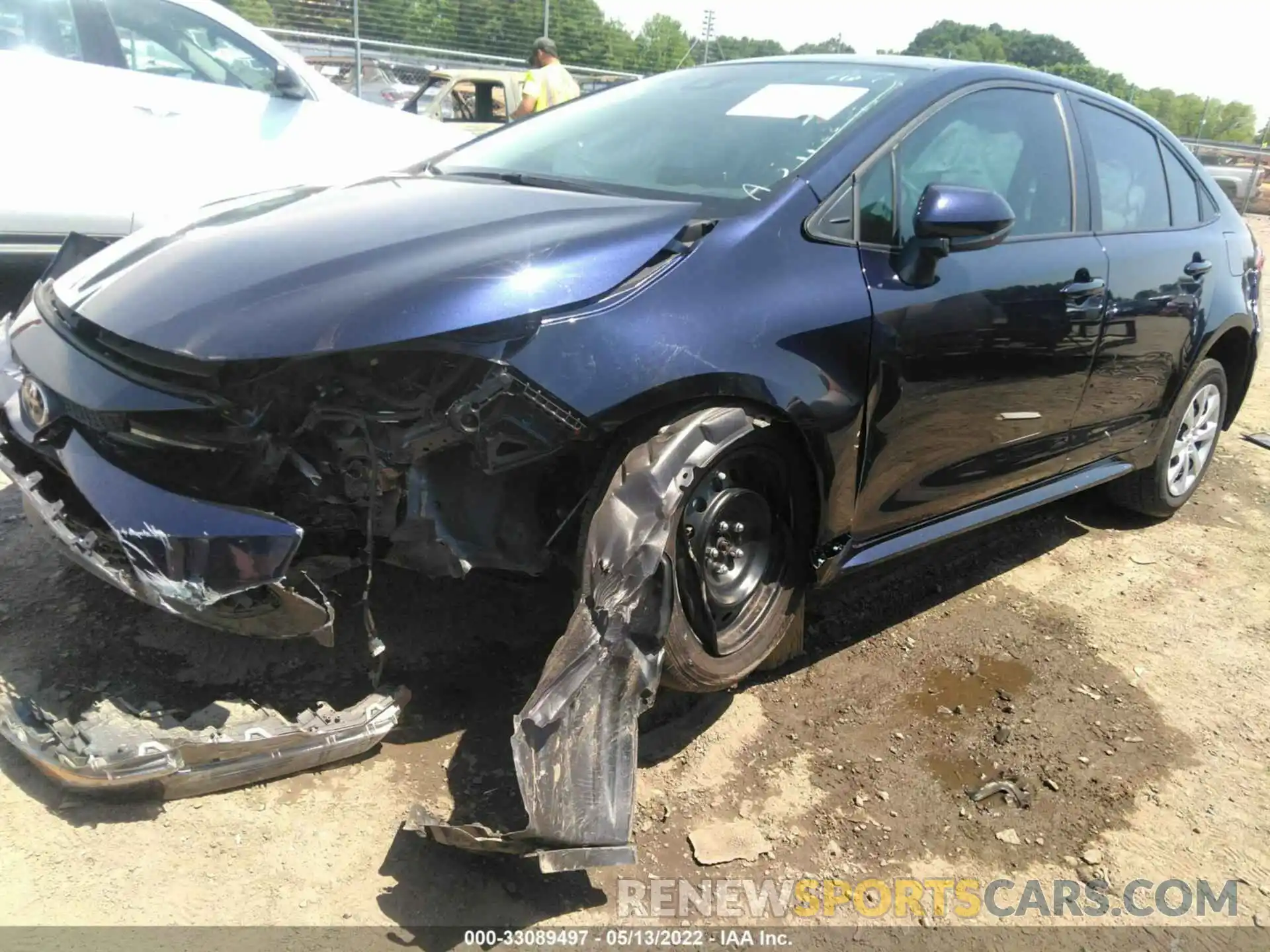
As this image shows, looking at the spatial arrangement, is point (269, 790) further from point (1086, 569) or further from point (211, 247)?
point (1086, 569)

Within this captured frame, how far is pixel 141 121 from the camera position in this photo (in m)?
4.91

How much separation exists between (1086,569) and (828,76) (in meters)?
2.24

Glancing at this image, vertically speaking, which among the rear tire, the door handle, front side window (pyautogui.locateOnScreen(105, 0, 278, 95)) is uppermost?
front side window (pyautogui.locateOnScreen(105, 0, 278, 95))

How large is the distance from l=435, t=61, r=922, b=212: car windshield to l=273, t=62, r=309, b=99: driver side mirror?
2.33 metres

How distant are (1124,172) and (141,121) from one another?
14.9 feet

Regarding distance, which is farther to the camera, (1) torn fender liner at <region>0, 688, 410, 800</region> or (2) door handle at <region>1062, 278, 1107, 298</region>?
(2) door handle at <region>1062, 278, 1107, 298</region>

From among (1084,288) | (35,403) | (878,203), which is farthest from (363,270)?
(1084,288)

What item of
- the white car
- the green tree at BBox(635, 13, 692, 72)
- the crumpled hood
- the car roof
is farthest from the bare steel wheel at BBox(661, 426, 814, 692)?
the green tree at BBox(635, 13, 692, 72)

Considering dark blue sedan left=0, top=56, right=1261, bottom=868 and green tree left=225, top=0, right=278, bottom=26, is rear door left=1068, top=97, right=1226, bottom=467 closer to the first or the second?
dark blue sedan left=0, top=56, right=1261, bottom=868

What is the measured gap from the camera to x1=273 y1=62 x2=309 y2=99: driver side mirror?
5.38 m

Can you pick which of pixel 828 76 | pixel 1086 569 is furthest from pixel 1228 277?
pixel 828 76

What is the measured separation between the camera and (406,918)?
6.73 feet

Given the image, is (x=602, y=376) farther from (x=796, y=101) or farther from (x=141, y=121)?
(x=141, y=121)

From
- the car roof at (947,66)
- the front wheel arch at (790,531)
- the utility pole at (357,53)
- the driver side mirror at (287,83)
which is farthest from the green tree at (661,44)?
the front wheel arch at (790,531)
